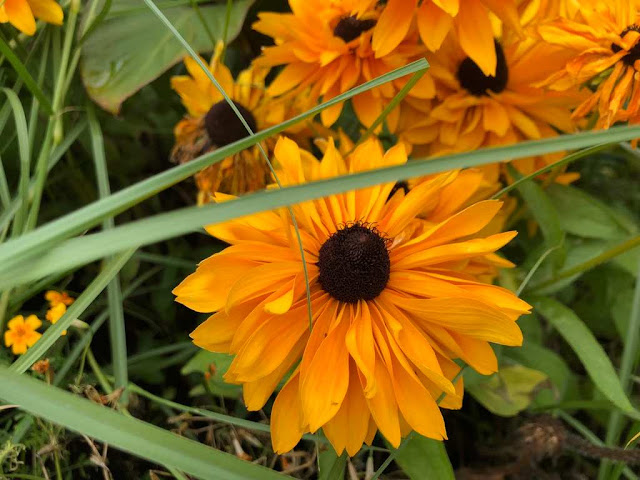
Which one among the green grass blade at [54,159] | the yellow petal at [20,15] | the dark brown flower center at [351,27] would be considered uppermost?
the yellow petal at [20,15]

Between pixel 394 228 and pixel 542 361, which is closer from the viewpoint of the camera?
pixel 394 228

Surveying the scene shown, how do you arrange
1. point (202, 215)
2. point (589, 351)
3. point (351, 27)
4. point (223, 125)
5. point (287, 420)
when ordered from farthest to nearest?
1. point (223, 125)
2. point (351, 27)
3. point (589, 351)
4. point (287, 420)
5. point (202, 215)

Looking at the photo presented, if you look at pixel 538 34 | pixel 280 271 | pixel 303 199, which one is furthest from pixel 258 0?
pixel 303 199

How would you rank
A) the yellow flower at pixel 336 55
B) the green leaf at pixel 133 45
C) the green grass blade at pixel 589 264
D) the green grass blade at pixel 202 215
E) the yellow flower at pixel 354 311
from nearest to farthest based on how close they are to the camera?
the green grass blade at pixel 202 215 < the yellow flower at pixel 354 311 < the green grass blade at pixel 589 264 < the yellow flower at pixel 336 55 < the green leaf at pixel 133 45

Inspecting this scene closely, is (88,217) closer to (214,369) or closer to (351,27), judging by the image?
(214,369)

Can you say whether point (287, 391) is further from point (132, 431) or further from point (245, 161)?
point (245, 161)

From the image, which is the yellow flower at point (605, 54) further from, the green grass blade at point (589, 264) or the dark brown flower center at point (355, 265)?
the dark brown flower center at point (355, 265)

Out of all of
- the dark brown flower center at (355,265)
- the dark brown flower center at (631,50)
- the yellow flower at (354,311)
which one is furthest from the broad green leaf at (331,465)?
the dark brown flower center at (631,50)

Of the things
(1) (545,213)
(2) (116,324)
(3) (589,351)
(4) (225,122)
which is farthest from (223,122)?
(3) (589,351)
